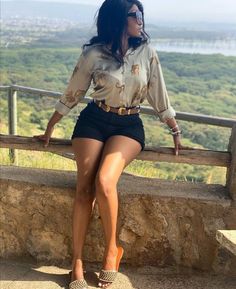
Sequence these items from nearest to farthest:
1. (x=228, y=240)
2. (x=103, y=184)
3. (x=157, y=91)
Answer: (x=228, y=240), (x=103, y=184), (x=157, y=91)

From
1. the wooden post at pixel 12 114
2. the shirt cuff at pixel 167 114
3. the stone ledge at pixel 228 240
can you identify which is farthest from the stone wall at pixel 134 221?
the wooden post at pixel 12 114

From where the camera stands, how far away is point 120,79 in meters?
3.06

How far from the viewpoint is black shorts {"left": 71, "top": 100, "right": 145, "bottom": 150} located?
3.14 metres

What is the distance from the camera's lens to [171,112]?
10.6 feet

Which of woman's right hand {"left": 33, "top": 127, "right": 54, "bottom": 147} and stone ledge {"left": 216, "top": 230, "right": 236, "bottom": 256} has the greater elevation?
woman's right hand {"left": 33, "top": 127, "right": 54, "bottom": 147}

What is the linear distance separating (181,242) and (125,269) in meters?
0.41

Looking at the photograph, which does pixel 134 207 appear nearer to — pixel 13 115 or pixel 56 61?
pixel 13 115

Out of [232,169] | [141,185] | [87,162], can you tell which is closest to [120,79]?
[87,162]

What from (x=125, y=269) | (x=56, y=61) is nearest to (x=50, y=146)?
(x=125, y=269)

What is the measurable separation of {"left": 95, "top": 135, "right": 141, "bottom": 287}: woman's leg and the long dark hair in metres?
0.51

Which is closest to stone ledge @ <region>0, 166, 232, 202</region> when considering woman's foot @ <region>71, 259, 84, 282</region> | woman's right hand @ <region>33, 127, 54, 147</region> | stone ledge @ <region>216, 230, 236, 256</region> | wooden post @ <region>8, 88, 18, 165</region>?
Answer: woman's right hand @ <region>33, 127, 54, 147</region>

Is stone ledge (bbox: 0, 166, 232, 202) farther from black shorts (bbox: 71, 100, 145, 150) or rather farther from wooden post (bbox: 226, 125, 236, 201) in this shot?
black shorts (bbox: 71, 100, 145, 150)

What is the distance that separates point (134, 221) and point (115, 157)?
53 cm

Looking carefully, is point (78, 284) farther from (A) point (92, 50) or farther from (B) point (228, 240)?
(A) point (92, 50)
